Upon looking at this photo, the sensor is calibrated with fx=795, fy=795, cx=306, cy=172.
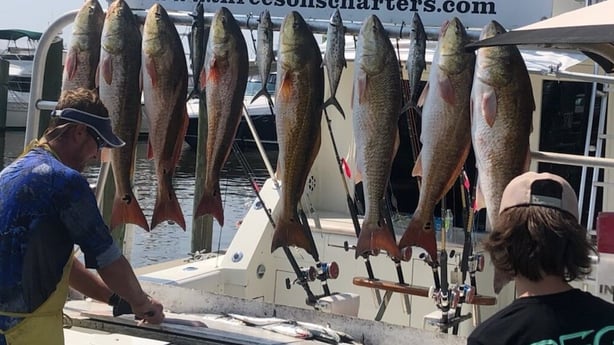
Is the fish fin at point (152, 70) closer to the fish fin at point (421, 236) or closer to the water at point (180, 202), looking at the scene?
the fish fin at point (421, 236)

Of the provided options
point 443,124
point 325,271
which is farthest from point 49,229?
point 325,271

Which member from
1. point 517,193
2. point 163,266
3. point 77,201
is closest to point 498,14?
point 517,193

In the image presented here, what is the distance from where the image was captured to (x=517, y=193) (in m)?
2.09

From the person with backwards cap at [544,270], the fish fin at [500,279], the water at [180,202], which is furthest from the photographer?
the water at [180,202]

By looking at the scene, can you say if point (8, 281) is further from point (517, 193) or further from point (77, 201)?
point (517, 193)

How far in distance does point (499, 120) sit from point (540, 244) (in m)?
1.37

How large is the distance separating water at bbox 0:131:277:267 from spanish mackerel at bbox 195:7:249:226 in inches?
88.7

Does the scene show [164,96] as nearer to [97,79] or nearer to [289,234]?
[97,79]

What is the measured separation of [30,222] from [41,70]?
1870mm

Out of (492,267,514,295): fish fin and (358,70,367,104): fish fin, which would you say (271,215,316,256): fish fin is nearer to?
(358,70,367,104): fish fin

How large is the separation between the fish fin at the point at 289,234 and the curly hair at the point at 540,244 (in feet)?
5.23

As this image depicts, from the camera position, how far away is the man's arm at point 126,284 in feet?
9.78

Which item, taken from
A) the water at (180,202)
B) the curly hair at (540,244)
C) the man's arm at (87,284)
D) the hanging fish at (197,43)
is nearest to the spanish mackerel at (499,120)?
the curly hair at (540,244)

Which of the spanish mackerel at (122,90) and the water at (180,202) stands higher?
the spanish mackerel at (122,90)
